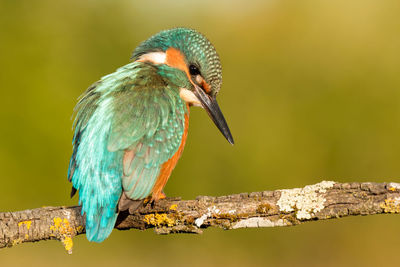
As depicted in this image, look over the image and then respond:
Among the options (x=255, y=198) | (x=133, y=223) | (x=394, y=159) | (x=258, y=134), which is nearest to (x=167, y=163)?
(x=133, y=223)

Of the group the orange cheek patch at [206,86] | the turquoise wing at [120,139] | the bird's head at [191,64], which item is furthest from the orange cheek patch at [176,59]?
the turquoise wing at [120,139]

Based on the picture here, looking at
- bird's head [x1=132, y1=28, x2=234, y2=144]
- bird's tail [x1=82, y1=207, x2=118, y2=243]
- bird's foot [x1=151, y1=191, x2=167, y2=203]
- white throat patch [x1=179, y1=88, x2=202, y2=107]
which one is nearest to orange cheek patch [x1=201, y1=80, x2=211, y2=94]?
bird's head [x1=132, y1=28, x2=234, y2=144]

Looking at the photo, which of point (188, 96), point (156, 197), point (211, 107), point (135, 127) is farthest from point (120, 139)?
point (211, 107)

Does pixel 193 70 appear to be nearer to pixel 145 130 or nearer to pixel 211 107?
pixel 211 107

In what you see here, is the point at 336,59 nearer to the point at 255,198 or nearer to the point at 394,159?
the point at 394,159

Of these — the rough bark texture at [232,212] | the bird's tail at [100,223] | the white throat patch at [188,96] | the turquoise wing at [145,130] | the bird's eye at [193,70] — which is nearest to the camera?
the rough bark texture at [232,212]

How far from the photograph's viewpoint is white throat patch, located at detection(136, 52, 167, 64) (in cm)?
392

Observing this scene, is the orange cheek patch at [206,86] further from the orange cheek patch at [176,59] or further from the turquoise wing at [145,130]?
the turquoise wing at [145,130]

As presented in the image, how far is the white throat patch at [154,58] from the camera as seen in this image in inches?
154

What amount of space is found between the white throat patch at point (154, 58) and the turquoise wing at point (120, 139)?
0.31 m

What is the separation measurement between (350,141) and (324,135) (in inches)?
12.5

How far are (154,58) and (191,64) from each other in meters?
0.29

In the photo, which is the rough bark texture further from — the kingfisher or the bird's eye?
the bird's eye

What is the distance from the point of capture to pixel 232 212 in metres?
3.04
